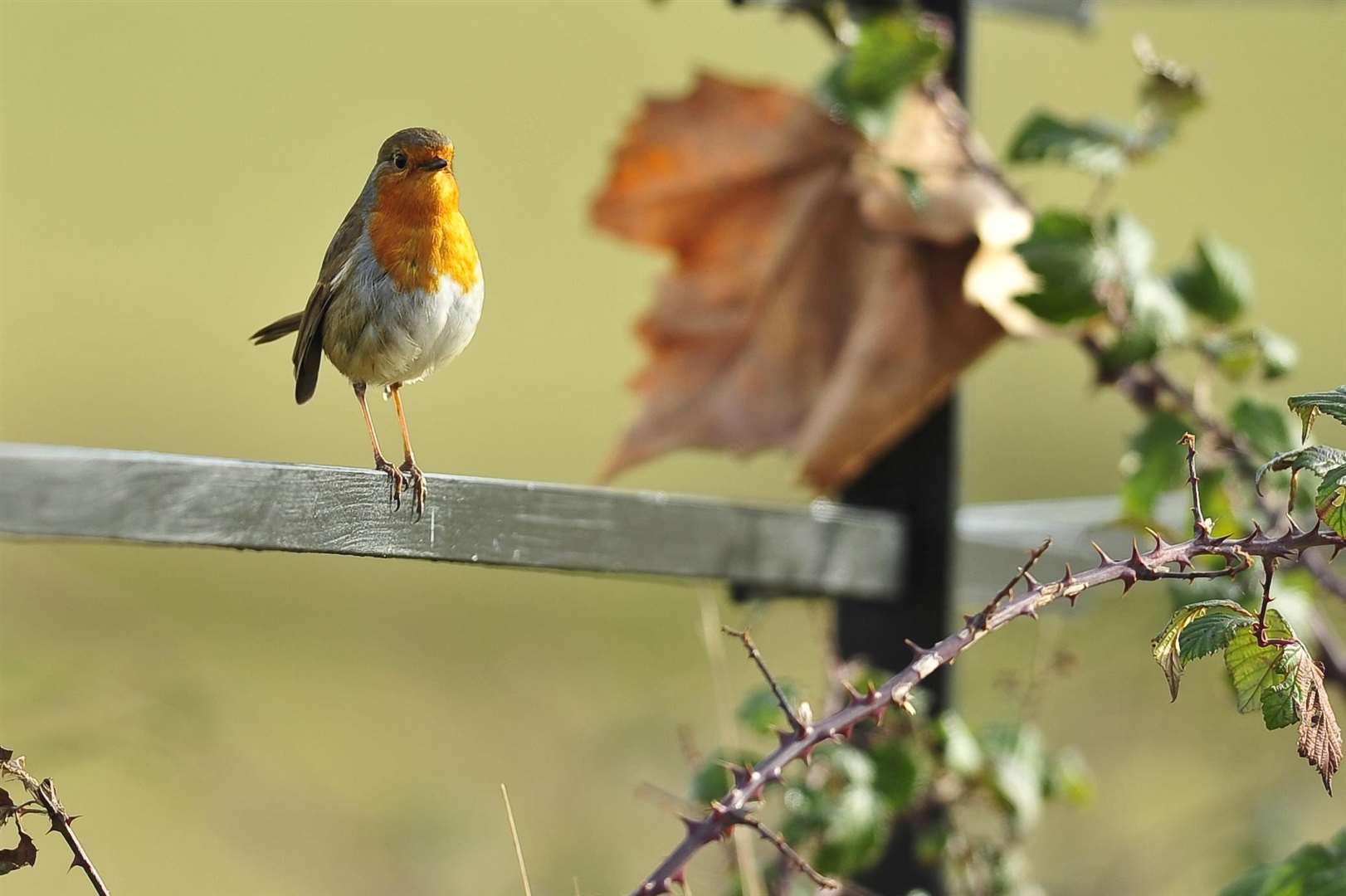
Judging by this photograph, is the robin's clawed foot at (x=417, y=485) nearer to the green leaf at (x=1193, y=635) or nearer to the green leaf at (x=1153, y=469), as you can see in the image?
the green leaf at (x=1193, y=635)

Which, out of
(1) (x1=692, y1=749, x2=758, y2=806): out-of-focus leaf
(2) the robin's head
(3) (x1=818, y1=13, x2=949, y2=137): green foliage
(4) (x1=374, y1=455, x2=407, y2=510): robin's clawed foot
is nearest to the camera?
(2) the robin's head

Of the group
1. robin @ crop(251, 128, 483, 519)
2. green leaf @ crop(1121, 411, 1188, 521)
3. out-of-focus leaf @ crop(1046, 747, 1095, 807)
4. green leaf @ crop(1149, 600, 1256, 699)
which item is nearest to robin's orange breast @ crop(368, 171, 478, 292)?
robin @ crop(251, 128, 483, 519)

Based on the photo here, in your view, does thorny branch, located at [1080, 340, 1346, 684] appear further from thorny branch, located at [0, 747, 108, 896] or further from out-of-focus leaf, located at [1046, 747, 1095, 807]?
thorny branch, located at [0, 747, 108, 896]

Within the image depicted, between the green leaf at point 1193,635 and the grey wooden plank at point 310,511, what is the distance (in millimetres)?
506

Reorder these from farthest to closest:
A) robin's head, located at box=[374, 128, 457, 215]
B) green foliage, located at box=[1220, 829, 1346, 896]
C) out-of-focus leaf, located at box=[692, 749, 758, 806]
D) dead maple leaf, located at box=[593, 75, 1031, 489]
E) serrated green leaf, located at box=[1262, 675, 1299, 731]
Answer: dead maple leaf, located at box=[593, 75, 1031, 489], out-of-focus leaf, located at box=[692, 749, 758, 806], green foliage, located at box=[1220, 829, 1346, 896], serrated green leaf, located at box=[1262, 675, 1299, 731], robin's head, located at box=[374, 128, 457, 215]

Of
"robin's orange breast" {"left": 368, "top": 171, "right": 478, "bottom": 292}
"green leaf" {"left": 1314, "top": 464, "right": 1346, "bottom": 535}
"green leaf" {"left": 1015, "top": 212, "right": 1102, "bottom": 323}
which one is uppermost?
"green leaf" {"left": 1015, "top": 212, "right": 1102, "bottom": 323}

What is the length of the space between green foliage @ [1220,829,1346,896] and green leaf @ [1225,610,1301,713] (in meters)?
0.38

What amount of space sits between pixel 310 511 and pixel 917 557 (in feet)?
3.83

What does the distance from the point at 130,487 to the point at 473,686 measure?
3.71m

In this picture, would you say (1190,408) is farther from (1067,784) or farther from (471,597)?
(471,597)

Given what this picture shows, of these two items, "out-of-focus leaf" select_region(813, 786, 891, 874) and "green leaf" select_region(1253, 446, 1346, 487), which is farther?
"out-of-focus leaf" select_region(813, 786, 891, 874)

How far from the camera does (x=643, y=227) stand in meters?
1.99

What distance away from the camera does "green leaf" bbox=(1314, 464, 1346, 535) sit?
3.00ft

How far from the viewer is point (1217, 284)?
1.81 m
